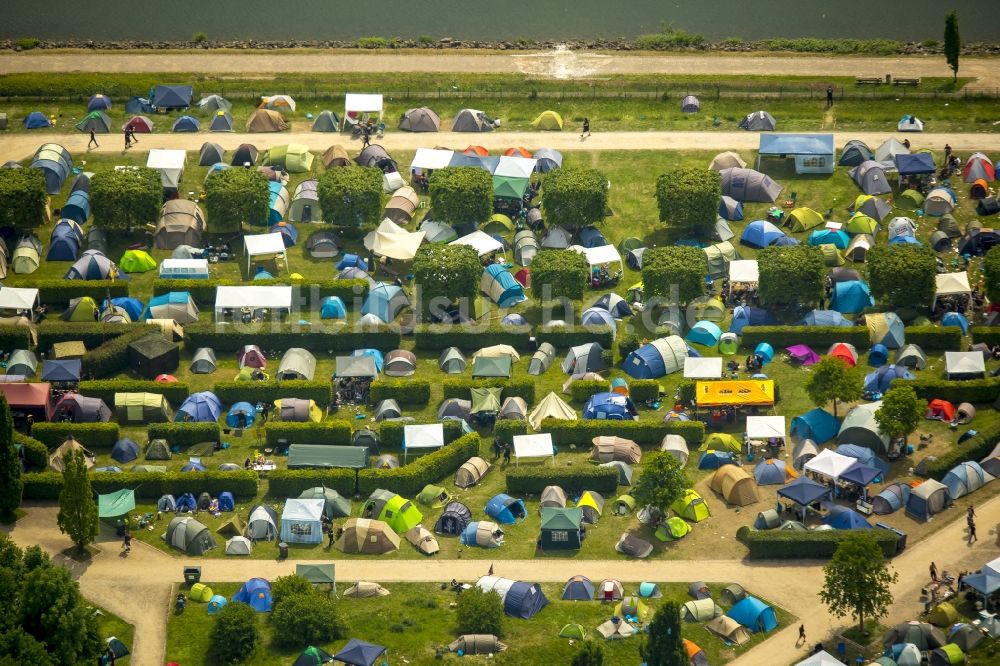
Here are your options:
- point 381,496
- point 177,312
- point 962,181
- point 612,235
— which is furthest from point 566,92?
point 381,496

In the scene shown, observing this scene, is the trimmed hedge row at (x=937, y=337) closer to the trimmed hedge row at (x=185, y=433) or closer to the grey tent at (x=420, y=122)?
the grey tent at (x=420, y=122)

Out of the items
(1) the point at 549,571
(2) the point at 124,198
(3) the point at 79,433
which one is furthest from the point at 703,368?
(2) the point at 124,198

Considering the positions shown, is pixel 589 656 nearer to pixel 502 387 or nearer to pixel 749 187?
pixel 502 387

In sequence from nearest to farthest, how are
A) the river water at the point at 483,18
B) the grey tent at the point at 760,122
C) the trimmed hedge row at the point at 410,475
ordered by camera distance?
the trimmed hedge row at the point at 410,475 → the grey tent at the point at 760,122 → the river water at the point at 483,18

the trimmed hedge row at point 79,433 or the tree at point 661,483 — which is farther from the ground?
the trimmed hedge row at point 79,433

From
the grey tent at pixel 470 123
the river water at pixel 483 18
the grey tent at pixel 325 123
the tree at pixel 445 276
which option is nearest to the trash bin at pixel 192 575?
the tree at pixel 445 276

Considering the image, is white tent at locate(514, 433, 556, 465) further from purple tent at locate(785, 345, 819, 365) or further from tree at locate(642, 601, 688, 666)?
tree at locate(642, 601, 688, 666)
